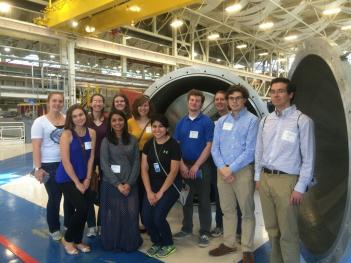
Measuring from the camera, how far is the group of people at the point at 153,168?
7.62 ft

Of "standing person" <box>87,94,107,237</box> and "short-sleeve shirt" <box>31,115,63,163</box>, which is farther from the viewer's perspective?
"standing person" <box>87,94,107,237</box>

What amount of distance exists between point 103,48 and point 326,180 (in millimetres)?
8967

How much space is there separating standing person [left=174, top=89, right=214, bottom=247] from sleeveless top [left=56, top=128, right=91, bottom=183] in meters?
0.80

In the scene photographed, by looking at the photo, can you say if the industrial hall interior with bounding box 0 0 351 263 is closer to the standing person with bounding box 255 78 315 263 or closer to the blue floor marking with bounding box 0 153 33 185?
the standing person with bounding box 255 78 315 263

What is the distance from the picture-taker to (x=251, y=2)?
393 inches

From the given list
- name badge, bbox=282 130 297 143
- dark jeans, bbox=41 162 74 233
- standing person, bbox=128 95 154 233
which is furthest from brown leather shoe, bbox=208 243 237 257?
dark jeans, bbox=41 162 74 233

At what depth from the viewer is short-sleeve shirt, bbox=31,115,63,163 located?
2.61 metres

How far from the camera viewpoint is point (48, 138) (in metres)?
2.64

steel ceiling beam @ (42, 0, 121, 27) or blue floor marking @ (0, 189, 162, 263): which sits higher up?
steel ceiling beam @ (42, 0, 121, 27)

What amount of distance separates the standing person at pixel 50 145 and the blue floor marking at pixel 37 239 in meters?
0.30

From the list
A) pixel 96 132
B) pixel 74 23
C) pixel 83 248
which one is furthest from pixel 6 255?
pixel 74 23

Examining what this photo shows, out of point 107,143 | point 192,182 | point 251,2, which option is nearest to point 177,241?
point 192,182

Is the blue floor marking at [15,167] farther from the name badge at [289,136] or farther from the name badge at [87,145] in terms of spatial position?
the name badge at [289,136]

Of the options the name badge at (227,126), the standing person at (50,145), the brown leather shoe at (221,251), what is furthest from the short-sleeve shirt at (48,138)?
the brown leather shoe at (221,251)
